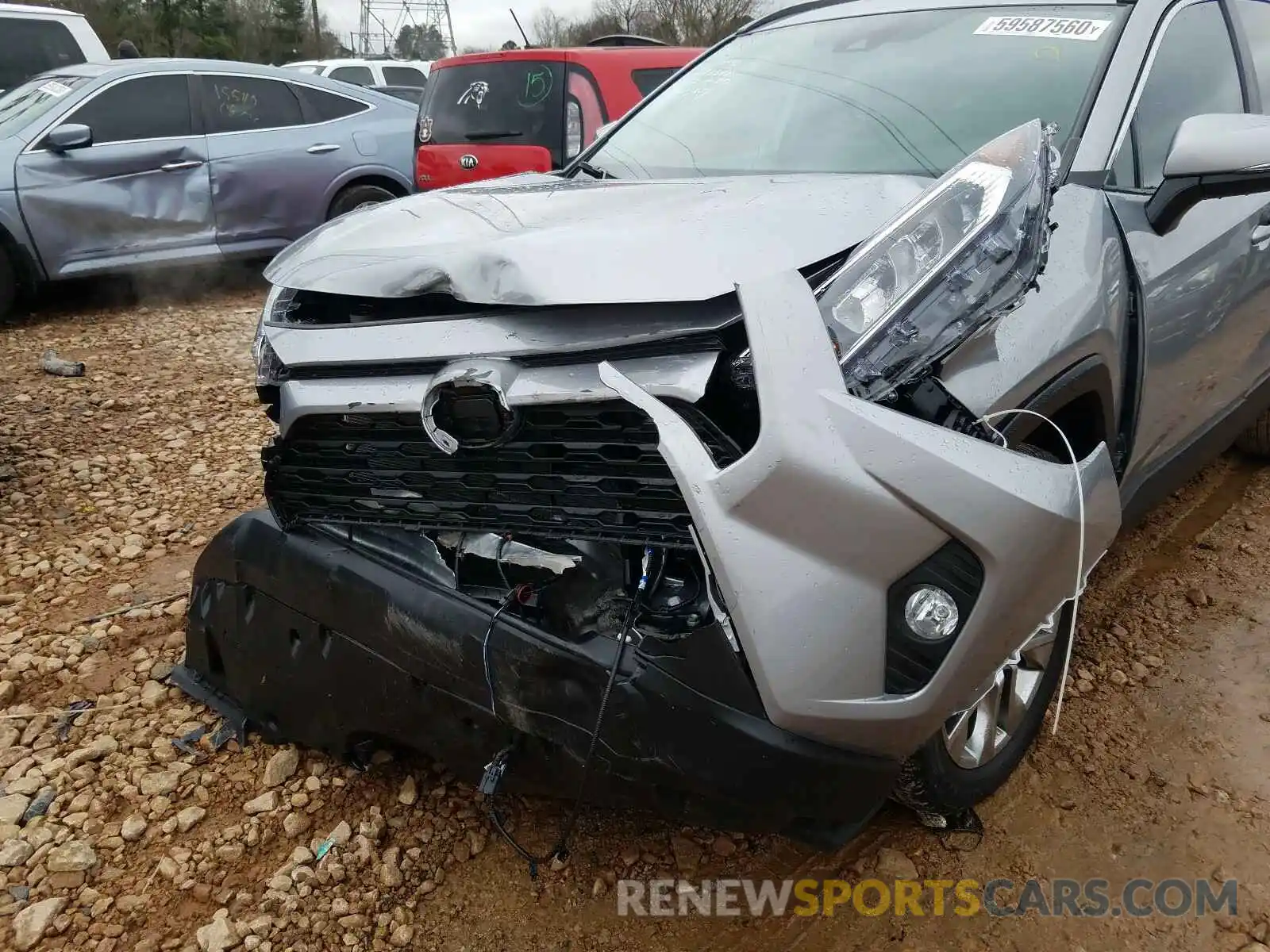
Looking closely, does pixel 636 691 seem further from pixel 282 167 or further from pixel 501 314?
pixel 282 167

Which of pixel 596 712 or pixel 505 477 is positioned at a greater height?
pixel 505 477

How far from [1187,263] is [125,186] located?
612 centimetres

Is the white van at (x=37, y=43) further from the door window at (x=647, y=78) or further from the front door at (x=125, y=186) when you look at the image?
the door window at (x=647, y=78)

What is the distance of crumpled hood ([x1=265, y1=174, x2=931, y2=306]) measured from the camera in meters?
1.54

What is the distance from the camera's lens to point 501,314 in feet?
5.25

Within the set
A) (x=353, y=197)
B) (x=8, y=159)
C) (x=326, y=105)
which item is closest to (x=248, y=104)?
(x=326, y=105)

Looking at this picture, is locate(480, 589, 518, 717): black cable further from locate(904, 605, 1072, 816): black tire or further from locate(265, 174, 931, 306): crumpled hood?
locate(904, 605, 1072, 816): black tire

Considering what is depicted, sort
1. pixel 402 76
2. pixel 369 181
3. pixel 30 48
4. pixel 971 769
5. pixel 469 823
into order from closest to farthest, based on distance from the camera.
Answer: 1. pixel 971 769
2. pixel 469 823
3. pixel 369 181
4. pixel 30 48
5. pixel 402 76

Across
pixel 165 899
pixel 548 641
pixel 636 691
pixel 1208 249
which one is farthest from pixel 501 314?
pixel 1208 249

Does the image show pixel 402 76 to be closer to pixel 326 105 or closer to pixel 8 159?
pixel 326 105

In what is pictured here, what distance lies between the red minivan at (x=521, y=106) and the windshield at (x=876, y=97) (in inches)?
106

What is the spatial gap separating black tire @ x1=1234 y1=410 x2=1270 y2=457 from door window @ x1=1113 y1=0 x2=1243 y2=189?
4.92 ft

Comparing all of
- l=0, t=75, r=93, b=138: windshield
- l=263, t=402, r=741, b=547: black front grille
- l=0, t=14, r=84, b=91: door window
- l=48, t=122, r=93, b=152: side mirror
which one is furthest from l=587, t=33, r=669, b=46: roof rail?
l=263, t=402, r=741, b=547: black front grille

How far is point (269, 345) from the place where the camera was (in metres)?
1.82
